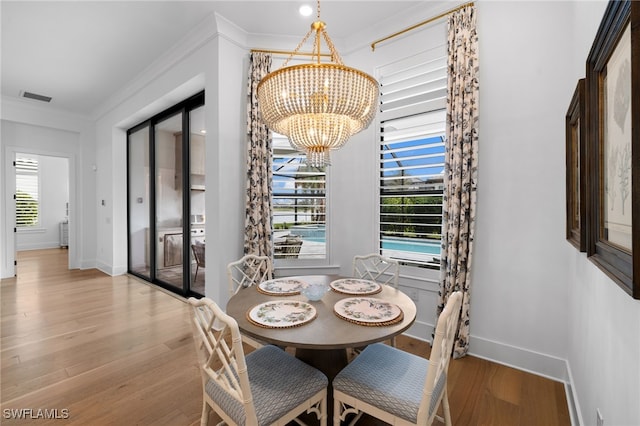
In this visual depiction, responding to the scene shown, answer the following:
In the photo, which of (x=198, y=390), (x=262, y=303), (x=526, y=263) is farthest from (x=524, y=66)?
(x=198, y=390)

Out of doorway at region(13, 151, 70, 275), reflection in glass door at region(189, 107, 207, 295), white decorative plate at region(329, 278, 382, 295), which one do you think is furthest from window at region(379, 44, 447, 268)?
doorway at region(13, 151, 70, 275)

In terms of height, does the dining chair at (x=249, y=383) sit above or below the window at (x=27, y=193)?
below

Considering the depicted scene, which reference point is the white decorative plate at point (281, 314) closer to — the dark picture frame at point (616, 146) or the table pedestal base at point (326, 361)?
the table pedestal base at point (326, 361)

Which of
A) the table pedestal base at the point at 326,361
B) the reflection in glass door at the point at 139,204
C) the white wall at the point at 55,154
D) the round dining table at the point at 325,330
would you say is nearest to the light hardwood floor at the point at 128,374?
the table pedestal base at the point at 326,361

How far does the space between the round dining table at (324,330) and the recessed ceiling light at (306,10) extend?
252cm

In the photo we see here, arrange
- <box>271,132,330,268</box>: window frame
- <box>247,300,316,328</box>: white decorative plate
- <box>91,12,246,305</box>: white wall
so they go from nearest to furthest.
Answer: <box>247,300,316,328</box>: white decorative plate
<box>91,12,246,305</box>: white wall
<box>271,132,330,268</box>: window frame

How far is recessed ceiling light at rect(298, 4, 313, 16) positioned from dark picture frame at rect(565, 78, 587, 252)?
2.20 meters

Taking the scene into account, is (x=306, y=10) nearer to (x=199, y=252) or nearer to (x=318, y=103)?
(x=318, y=103)

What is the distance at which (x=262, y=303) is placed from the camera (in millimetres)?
1729

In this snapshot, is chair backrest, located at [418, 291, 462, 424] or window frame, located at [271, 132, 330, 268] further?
window frame, located at [271, 132, 330, 268]

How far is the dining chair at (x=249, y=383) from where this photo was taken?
3.65 ft

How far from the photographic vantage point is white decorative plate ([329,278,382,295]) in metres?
1.93

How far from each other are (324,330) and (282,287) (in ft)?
2.26

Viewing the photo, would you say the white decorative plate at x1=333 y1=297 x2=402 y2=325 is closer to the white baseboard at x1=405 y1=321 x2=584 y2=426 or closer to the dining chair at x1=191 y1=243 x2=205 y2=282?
the white baseboard at x1=405 y1=321 x2=584 y2=426
